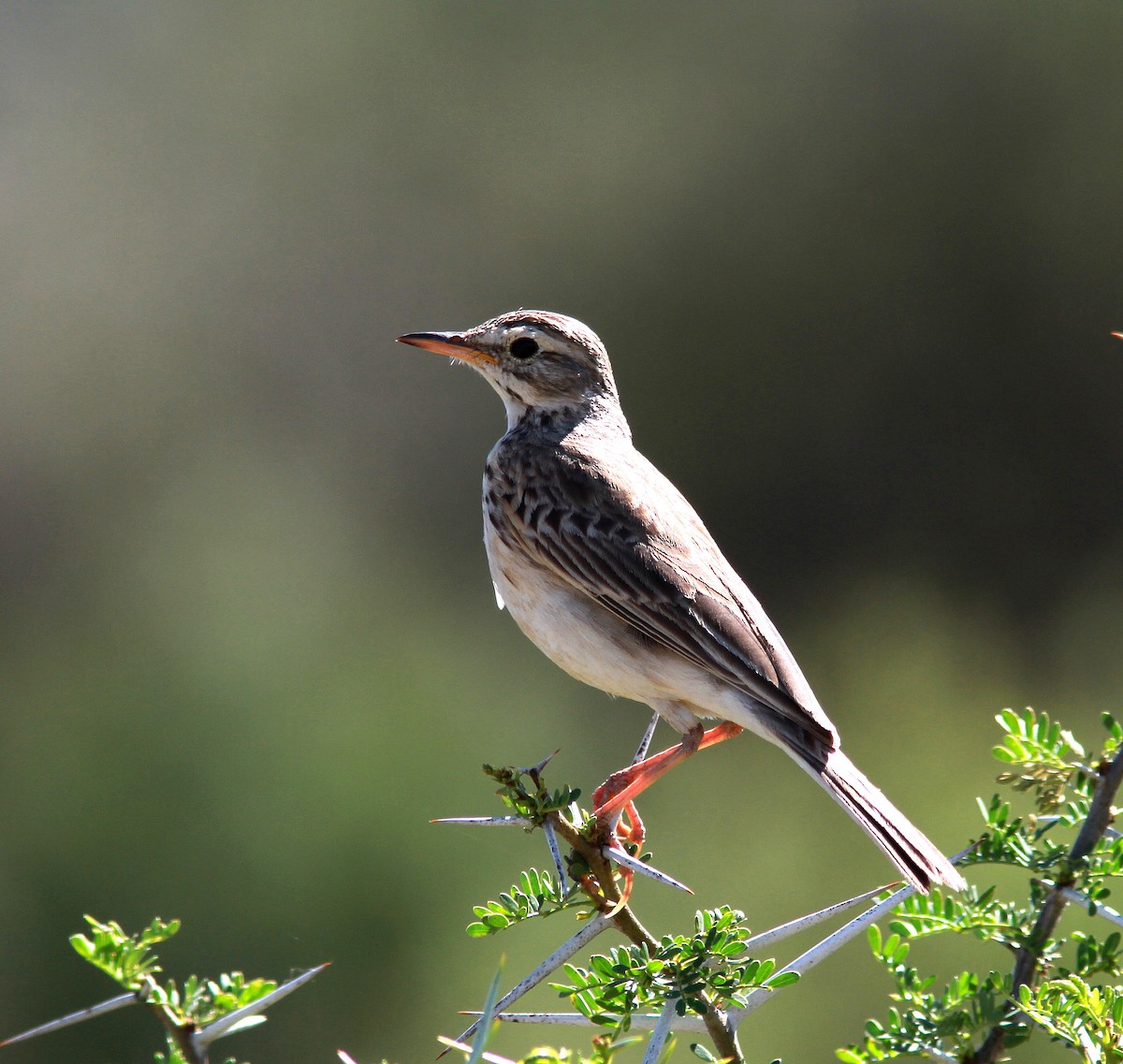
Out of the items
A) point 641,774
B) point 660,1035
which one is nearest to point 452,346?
point 641,774

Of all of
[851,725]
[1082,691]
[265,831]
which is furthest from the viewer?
[1082,691]

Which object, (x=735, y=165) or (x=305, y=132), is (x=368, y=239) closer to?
(x=305, y=132)

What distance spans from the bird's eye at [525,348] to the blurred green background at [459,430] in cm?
407

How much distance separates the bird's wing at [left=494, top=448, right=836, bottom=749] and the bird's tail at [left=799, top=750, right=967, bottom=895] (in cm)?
17

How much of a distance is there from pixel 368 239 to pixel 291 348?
276 cm

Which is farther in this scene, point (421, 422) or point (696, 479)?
point (421, 422)

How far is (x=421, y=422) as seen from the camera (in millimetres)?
21547

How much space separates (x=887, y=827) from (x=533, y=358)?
2.65 meters

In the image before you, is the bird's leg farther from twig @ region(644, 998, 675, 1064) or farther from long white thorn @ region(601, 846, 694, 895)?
twig @ region(644, 998, 675, 1064)

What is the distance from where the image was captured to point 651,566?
439 centimetres

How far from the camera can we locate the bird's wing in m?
4.12

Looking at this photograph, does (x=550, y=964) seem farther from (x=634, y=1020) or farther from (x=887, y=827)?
(x=887, y=827)

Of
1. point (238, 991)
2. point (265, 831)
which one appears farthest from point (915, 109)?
point (238, 991)

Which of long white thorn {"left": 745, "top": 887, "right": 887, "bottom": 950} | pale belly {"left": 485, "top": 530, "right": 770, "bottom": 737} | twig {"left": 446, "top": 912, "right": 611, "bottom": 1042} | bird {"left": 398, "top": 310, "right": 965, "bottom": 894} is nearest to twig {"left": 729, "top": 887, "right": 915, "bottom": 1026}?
long white thorn {"left": 745, "top": 887, "right": 887, "bottom": 950}
